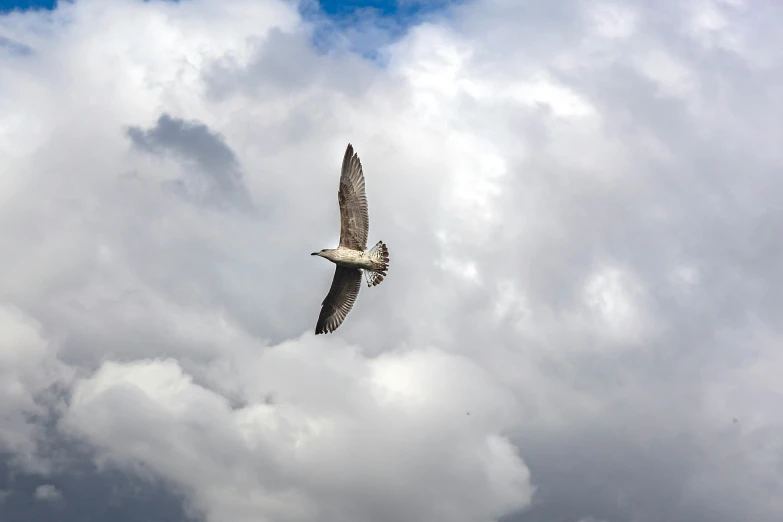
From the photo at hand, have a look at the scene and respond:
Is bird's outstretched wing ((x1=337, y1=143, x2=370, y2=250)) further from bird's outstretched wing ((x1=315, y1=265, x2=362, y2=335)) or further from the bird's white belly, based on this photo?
bird's outstretched wing ((x1=315, y1=265, x2=362, y2=335))

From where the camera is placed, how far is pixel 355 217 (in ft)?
280

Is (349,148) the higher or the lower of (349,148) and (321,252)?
the higher

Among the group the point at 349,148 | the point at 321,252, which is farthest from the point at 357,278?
the point at 349,148

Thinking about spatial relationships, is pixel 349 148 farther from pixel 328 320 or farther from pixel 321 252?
pixel 328 320

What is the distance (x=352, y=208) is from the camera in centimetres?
8519

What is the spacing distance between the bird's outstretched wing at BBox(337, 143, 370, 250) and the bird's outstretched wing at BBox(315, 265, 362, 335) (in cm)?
337

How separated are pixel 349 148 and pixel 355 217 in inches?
204

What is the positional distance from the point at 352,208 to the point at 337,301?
26.2ft

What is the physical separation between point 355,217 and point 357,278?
5019 mm

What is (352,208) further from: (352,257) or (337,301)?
(337,301)

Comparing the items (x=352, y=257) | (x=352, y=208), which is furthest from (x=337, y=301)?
(x=352, y=208)

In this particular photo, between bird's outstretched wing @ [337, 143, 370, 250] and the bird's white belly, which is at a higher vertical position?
bird's outstretched wing @ [337, 143, 370, 250]

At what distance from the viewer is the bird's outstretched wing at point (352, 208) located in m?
85.1

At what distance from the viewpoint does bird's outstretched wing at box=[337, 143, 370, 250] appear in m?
85.1
